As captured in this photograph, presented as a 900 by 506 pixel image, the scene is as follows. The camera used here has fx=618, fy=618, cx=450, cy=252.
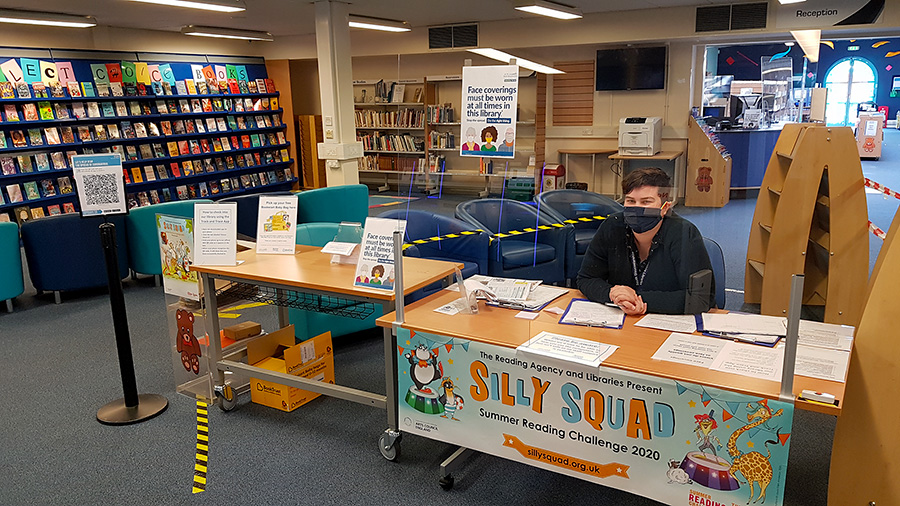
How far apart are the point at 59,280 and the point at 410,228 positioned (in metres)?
3.55

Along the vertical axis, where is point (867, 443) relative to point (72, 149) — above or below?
below

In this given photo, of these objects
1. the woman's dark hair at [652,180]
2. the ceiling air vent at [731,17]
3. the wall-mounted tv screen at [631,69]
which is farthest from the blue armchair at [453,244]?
the wall-mounted tv screen at [631,69]

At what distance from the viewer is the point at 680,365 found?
82.2 inches

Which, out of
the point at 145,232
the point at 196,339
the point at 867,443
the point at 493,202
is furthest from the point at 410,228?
the point at 145,232

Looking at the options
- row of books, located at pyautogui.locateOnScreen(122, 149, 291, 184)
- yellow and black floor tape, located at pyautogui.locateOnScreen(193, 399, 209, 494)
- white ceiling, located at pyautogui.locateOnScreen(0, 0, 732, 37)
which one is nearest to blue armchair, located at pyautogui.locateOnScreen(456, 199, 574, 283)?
yellow and black floor tape, located at pyautogui.locateOnScreen(193, 399, 209, 494)

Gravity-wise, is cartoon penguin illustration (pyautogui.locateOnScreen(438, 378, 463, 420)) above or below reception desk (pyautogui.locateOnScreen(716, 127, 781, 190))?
below

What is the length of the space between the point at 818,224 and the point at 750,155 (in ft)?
3.47

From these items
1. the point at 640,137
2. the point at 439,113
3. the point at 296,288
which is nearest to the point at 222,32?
the point at 439,113

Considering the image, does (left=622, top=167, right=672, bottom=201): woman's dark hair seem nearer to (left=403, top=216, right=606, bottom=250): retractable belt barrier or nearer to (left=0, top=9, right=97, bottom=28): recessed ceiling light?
(left=403, top=216, right=606, bottom=250): retractable belt barrier

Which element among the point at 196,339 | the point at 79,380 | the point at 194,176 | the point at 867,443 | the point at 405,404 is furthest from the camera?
the point at 194,176

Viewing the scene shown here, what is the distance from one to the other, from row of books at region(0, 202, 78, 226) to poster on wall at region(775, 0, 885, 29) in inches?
372

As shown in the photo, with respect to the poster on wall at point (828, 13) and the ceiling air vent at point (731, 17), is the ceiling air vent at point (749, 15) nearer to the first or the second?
the ceiling air vent at point (731, 17)

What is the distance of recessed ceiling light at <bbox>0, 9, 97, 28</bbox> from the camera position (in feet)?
23.3

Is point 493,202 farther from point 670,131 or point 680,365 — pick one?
point 670,131
